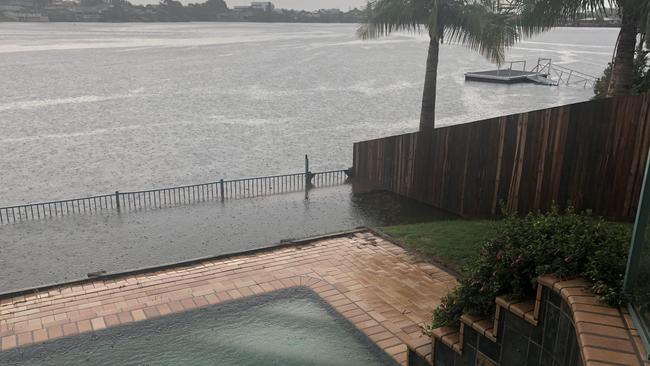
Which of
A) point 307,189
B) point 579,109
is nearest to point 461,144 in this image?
point 579,109

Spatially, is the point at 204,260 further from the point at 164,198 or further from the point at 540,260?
the point at 164,198

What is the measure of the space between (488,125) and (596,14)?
328 centimetres

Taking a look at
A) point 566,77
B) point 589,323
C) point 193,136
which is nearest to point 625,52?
point 589,323

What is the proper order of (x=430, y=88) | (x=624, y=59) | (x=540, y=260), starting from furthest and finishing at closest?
(x=430, y=88) < (x=624, y=59) < (x=540, y=260)

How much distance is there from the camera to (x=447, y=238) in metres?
11.4

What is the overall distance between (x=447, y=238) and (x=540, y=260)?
664 cm

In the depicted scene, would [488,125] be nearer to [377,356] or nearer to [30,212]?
[377,356]

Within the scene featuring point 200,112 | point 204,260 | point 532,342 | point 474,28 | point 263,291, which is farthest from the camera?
point 200,112

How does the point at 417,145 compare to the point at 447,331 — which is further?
the point at 417,145

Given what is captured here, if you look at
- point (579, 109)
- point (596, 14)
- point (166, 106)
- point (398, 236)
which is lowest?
point (166, 106)

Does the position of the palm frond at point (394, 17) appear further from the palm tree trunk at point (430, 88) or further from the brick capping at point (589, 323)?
the brick capping at point (589, 323)

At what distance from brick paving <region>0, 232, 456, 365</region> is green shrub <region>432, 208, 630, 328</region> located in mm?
1557

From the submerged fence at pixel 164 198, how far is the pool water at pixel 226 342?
32.0 ft

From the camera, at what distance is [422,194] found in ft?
53.5
